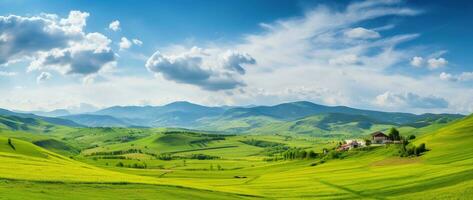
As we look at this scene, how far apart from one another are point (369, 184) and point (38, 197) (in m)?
70.3

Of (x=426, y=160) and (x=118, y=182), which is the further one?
(x=426, y=160)

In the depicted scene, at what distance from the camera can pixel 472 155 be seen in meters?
127

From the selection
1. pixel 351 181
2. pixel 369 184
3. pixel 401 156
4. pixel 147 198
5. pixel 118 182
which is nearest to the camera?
pixel 147 198

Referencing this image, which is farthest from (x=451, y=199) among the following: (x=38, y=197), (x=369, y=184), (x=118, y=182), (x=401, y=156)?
(x=401, y=156)

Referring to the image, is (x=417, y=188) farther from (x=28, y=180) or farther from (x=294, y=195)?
(x=28, y=180)

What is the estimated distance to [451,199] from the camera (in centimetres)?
7356

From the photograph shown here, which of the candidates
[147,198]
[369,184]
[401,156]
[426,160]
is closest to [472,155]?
[426,160]

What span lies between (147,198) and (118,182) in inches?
547

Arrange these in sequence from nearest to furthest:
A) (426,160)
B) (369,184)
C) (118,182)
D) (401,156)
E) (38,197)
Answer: (38,197) → (118,182) → (369,184) → (426,160) → (401,156)

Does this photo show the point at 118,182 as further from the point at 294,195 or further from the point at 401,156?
the point at 401,156

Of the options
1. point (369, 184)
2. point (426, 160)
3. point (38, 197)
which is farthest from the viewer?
point (426, 160)

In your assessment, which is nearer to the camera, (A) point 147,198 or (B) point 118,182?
(A) point 147,198

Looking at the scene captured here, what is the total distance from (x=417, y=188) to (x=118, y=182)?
2283 inches

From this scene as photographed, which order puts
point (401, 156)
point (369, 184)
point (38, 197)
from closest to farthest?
point (38, 197)
point (369, 184)
point (401, 156)
